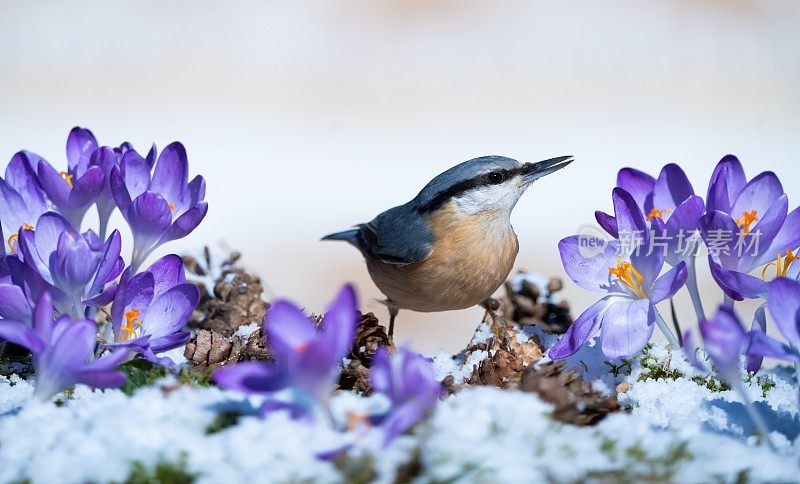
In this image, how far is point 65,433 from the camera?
1.24 metres

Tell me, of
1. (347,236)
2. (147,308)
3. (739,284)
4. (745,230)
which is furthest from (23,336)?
(347,236)

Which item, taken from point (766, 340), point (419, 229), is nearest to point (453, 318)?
point (419, 229)

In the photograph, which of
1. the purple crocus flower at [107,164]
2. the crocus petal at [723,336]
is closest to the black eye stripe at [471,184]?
the purple crocus flower at [107,164]

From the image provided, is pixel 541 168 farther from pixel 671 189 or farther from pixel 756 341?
pixel 756 341

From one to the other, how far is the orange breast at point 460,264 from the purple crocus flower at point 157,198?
131cm

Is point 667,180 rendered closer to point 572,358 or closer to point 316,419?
point 572,358

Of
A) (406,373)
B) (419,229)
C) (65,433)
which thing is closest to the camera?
(406,373)

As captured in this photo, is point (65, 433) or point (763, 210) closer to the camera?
point (65, 433)

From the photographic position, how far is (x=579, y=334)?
178 centimetres

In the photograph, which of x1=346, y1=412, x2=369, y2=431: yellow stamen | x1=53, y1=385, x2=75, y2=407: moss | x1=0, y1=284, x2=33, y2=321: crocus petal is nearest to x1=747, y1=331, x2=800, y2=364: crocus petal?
x1=346, y1=412, x2=369, y2=431: yellow stamen

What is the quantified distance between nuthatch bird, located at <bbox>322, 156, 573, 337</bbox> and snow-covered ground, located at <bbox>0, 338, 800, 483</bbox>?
1728 millimetres

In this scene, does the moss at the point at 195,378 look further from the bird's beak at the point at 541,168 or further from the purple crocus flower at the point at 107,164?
the bird's beak at the point at 541,168

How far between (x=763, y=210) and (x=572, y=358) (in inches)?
21.1

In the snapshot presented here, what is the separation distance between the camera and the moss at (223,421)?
1221 mm
